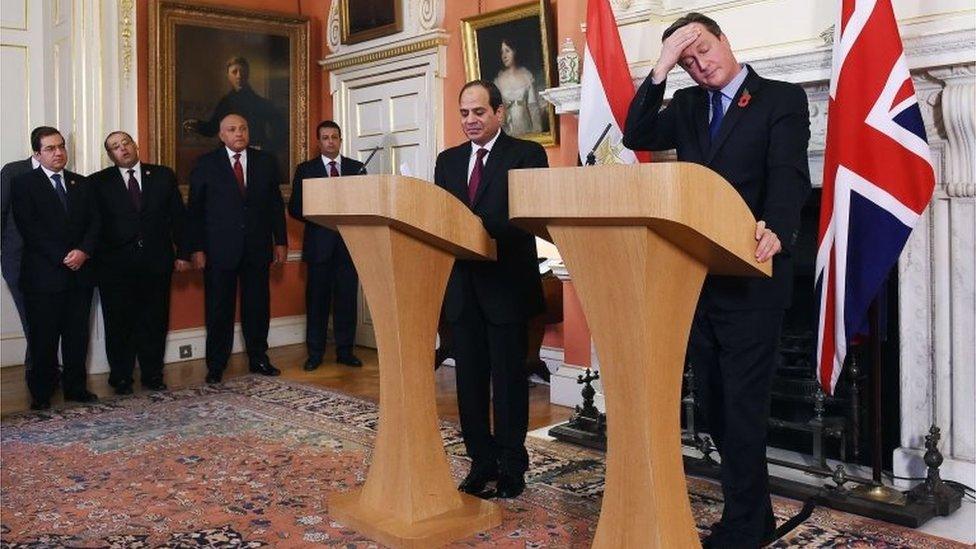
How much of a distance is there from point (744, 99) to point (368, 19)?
Answer: 4883 mm

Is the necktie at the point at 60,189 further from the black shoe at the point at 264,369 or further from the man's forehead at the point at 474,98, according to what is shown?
the man's forehead at the point at 474,98

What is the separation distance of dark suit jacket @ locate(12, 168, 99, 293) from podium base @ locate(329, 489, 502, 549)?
9.11ft

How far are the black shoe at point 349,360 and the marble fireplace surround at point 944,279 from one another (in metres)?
3.72

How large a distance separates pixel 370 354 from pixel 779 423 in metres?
3.76

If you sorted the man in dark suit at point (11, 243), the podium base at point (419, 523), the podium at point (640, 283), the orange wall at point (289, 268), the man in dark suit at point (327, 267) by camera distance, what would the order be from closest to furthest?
the podium at point (640, 283) < the podium base at point (419, 523) < the man in dark suit at point (11, 243) < the man in dark suit at point (327, 267) < the orange wall at point (289, 268)

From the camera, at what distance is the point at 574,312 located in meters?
5.02

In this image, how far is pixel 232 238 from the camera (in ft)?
19.7

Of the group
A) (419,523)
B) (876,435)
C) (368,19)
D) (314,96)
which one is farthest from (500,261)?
(314,96)

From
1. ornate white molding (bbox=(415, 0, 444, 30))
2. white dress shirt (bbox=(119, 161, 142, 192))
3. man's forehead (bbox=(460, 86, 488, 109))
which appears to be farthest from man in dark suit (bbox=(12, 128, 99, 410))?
man's forehead (bbox=(460, 86, 488, 109))

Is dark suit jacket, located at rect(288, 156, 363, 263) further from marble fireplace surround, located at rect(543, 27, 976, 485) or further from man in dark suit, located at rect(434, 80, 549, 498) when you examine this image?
marble fireplace surround, located at rect(543, 27, 976, 485)

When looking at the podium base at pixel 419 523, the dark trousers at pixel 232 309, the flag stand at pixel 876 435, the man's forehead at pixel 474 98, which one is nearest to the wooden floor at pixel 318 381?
the dark trousers at pixel 232 309

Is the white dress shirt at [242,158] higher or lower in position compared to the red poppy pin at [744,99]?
higher

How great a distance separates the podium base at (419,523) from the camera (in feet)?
9.26

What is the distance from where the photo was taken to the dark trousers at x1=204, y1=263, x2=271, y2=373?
593 centimetres
